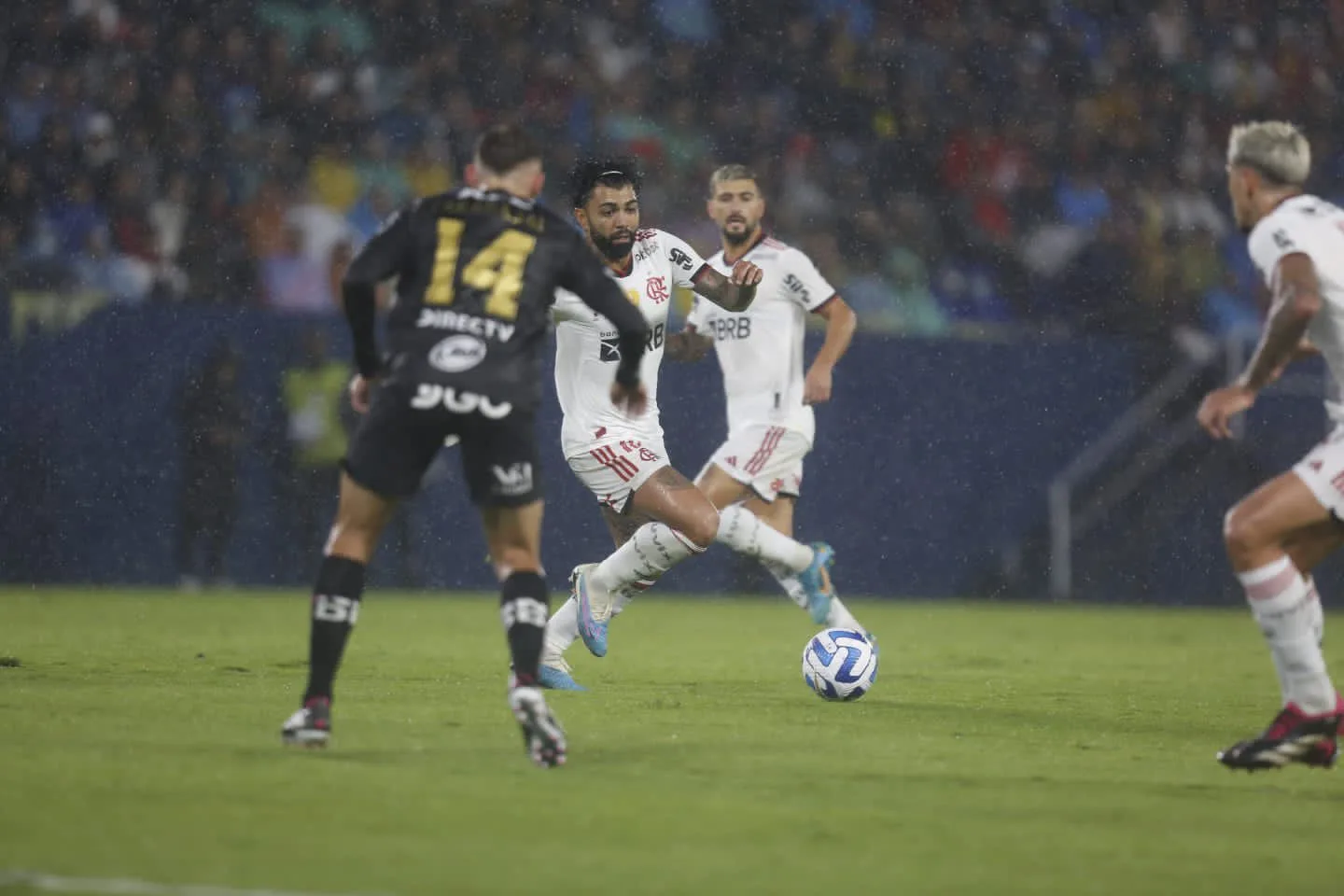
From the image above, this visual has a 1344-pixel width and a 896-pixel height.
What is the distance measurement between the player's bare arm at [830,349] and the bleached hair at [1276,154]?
12.6 feet

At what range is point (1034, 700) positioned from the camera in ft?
32.3

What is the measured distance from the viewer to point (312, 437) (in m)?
17.5

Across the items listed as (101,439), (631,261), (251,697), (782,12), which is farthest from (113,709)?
(782,12)

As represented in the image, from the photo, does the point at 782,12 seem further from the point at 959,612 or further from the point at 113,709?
the point at 113,709

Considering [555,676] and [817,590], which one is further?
[817,590]

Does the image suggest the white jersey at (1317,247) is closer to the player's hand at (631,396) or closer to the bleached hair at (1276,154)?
the bleached hair at (1276,154)

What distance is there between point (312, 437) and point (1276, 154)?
11549 millimetres

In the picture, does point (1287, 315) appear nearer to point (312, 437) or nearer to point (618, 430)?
point (618, 430)

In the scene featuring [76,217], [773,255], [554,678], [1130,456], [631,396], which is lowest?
[554,678]

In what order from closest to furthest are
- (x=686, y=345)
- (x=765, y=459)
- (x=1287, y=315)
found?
1. (x=1287, y=315)
2. (x=686, y=345)
3. (x=765, y=459)

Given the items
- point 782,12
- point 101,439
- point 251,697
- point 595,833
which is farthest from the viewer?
point 782,12

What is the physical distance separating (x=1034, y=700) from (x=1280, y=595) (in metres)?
3.00

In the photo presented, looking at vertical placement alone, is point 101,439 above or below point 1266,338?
below

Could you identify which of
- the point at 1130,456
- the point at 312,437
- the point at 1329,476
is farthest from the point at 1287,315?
the point at 1130,456
